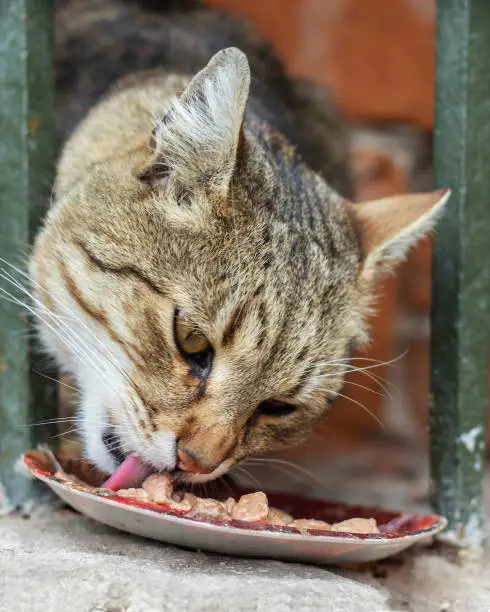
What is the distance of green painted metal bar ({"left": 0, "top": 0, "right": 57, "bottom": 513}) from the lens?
5.47 ft

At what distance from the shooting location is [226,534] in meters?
1.29

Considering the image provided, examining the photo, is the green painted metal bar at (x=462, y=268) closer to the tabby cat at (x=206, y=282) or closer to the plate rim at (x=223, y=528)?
the tabby cat at (x=206, y=282)

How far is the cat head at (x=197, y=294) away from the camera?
141 cm

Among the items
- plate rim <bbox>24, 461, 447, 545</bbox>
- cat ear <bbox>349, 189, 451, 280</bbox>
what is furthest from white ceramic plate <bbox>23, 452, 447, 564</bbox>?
cat ear <bbox>349, 189, 451, 280</bbox>

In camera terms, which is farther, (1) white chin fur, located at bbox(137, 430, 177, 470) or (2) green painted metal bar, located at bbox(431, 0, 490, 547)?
(2) green painted metal bar, located at bbox(431, 0, 490, 547)

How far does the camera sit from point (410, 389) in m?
→ 2.94

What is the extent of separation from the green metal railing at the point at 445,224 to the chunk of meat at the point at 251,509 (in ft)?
1.62

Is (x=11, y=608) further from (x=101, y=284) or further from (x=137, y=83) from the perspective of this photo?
(x=137, y=83)

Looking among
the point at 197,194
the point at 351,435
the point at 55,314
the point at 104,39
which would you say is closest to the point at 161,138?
the point at 197,194

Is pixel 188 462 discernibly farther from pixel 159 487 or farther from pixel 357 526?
pixel 357 526

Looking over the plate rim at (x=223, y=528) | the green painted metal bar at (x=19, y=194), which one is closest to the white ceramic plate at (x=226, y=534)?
the plate rim at (x=223, y=528)

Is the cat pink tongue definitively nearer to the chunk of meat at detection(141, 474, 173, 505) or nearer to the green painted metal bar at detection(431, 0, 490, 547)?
the chunk of meat at detection(141, 474, 173, 505)

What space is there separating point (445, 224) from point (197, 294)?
571mm

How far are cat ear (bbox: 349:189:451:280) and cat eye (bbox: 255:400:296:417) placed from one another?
308 millimetres
